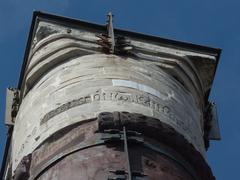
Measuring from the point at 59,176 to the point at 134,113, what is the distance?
3.47 feet

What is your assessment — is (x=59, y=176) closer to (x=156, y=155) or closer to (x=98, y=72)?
(x=156, y=155)

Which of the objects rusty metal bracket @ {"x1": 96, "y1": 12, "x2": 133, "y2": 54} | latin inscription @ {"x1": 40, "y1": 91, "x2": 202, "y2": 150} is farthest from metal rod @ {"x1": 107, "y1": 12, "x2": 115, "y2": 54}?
latin inscription @ {"x1": 40, "y1": 91, "x2": 202, "y2": 150}

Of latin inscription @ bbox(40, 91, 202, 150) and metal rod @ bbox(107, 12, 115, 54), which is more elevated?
metal rod @ bbox(107, 12, 115, 54)

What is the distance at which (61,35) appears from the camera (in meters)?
10.8

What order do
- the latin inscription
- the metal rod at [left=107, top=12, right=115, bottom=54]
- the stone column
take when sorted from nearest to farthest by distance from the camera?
the stone column < the latin inscription < the metal rod at [left=107, top=12, right=115, bottom=54]

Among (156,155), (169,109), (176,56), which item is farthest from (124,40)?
(156,155)

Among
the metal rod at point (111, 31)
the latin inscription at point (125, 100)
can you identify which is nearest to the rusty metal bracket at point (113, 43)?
the metal rod at point (111, 31)

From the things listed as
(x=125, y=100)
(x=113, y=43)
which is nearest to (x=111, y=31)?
(x=113, y=43)

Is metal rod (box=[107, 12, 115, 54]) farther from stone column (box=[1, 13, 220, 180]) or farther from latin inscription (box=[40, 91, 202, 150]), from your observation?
latin inscription (box=[40, 91, 202, 150])

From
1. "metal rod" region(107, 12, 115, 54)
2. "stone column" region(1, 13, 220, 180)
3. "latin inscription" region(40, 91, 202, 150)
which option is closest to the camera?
"stone column" region(1, 13, 220, 180)

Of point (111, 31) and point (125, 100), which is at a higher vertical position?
point (111, 31)

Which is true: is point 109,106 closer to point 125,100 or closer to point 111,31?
point 125,100

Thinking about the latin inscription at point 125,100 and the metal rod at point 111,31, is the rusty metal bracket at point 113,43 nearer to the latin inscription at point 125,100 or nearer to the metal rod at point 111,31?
the metal rod at point 111,31

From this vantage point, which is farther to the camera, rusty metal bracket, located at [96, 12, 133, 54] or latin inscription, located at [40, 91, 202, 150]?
rusty metal bracket, located at [96, 12, 133, 54]
